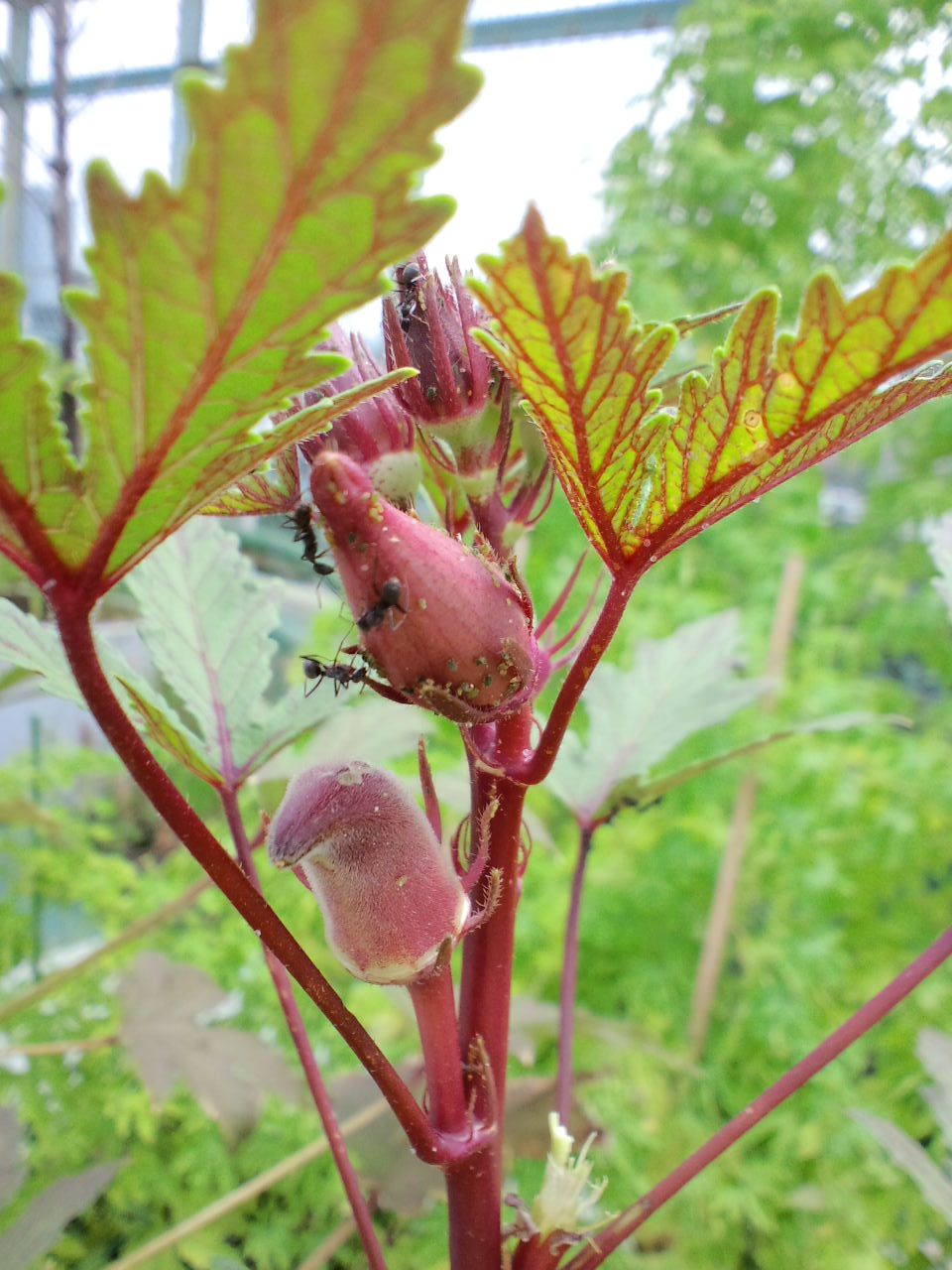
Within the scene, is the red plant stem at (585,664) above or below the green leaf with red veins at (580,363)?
below

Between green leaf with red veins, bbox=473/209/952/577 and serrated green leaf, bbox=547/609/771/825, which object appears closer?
green leaf with red veins, bbox=473/209/952/577

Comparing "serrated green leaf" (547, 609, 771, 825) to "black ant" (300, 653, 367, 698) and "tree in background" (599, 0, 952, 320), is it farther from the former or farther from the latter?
"tree in background" (599, 0, 952, 320)

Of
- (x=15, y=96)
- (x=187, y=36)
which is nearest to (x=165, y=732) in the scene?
(x=187, y=36)

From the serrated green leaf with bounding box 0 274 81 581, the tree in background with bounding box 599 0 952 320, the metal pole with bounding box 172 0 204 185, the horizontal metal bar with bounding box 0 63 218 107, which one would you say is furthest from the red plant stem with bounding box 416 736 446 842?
the horizontal metal bar with bounding box 0 63 218 107

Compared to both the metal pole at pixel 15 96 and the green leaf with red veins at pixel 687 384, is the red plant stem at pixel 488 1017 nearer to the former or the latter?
the green leaf with red veins at pixel 687 384

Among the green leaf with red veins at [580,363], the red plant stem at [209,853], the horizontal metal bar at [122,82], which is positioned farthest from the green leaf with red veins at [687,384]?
the horizontal metal bar at [122,82]

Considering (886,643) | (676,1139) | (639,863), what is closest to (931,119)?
(886,643)
